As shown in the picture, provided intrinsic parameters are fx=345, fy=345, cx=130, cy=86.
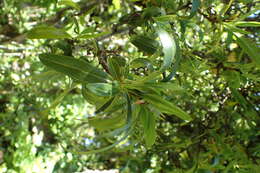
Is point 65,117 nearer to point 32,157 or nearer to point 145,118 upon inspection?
point 32,157

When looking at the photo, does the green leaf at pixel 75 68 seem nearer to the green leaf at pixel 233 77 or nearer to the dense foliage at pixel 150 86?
the dense foliage at pixel 150 86

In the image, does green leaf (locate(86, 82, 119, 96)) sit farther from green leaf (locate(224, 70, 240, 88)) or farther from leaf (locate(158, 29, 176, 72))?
green leaf (locate(224, 70, 240, 88))

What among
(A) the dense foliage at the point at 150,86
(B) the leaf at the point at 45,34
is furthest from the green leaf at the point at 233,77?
(B) the leaf at the point at 45,34

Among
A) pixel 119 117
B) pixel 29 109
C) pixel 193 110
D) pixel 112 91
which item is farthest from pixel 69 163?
pixel 112 91

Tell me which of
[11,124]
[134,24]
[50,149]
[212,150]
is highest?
[134,24]

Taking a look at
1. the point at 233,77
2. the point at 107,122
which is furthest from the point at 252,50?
the point at 107,122

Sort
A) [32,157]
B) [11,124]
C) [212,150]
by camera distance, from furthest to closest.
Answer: [11,124] → [32,157] → [212,150]

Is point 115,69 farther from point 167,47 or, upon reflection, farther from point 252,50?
point 252,50
